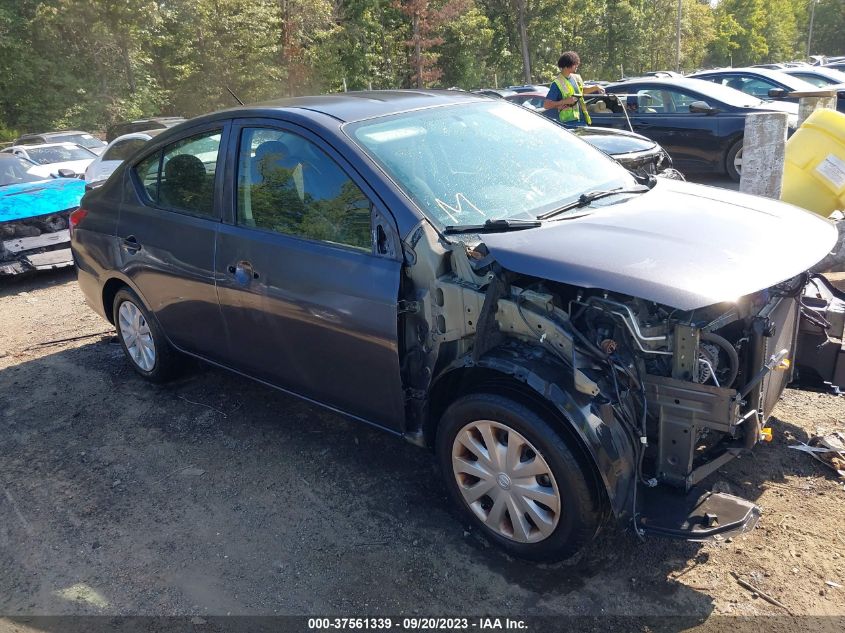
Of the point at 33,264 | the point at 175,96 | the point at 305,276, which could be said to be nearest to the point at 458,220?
the point at 305,276

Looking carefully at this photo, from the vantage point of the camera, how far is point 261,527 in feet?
11.2

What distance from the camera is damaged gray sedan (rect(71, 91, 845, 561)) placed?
8.79ft

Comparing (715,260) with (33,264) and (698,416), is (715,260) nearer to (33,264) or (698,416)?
(698,416)

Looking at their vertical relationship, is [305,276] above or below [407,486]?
above

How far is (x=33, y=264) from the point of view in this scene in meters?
7.93

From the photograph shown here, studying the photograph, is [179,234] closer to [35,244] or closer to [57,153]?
[35,244]

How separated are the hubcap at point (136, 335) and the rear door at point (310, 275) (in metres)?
1.15

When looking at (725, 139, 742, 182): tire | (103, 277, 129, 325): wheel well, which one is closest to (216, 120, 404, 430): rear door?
(103, 277, 129, 325): wheel well

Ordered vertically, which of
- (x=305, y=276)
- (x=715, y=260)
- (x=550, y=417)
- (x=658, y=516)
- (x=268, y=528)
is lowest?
(x=268, y=528)

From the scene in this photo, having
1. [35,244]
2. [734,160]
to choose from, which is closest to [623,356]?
[35,244]

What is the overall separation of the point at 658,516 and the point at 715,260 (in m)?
1.00

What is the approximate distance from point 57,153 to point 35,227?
26.3 ft

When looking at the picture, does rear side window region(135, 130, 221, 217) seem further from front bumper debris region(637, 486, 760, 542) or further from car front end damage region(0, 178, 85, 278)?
car front end damage region(0, 178, 85, 278)

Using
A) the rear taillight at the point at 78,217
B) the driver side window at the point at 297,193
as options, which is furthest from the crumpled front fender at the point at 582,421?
the rear taillight at the point at 78,217
